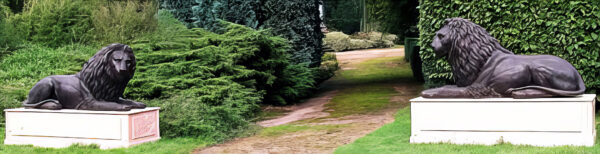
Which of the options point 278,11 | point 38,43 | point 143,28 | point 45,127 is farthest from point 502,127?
point 38,43

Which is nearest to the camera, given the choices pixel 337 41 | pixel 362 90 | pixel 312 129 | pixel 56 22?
pixel 312 129

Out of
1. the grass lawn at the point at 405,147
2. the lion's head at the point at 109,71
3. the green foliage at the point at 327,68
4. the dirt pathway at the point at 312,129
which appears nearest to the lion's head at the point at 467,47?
the grass lawn at the point at 405,147

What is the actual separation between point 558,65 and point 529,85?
376 millimetres

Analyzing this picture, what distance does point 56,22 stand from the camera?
15.8m

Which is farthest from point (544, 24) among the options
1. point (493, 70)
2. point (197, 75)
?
point (197, 75)

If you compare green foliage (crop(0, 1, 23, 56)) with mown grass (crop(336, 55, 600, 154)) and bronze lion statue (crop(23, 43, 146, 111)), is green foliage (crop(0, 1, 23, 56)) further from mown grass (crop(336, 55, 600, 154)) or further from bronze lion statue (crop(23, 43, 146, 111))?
mown grass (crop(336, 55, 600, 154))

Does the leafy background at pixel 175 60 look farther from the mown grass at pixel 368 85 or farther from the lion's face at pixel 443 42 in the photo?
the lion's face at pixel 443 42

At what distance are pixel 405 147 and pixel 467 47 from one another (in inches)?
53.6

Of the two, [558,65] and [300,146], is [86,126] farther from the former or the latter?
[558,65]

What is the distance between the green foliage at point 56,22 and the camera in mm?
15633

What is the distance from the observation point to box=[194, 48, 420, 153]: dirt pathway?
7.14 m

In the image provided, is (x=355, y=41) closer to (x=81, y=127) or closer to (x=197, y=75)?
(x=197, y=75)

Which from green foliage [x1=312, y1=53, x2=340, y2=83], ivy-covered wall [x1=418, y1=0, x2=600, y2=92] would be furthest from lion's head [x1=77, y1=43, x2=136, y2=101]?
green foliage [x1=312, y1=53, x2=340, y2=83]

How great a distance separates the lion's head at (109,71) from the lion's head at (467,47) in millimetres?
3781
